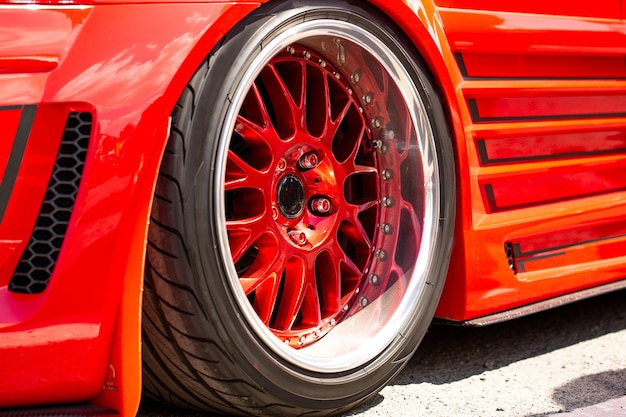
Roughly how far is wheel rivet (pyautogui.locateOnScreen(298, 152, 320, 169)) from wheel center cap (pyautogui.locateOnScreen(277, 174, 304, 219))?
0.04m

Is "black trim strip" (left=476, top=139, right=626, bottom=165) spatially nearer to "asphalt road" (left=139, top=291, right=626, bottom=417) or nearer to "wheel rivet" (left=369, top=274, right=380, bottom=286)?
"wheel rivet" (left=369, top=274, right=380, bottom=286)

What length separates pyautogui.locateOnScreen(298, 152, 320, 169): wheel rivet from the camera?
Answer: 98.3 inches

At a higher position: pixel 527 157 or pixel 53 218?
pixel 53 218

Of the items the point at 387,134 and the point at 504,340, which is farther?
the point at 504,340

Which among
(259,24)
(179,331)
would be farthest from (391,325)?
(259,24)

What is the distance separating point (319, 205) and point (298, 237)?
125mm

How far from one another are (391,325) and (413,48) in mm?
784

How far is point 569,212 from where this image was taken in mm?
3086

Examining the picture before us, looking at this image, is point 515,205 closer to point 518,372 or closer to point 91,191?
point 518,372

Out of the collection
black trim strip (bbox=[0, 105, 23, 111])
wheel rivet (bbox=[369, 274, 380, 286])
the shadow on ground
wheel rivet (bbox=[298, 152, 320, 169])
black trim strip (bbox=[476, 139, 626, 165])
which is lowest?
the shadow on ground

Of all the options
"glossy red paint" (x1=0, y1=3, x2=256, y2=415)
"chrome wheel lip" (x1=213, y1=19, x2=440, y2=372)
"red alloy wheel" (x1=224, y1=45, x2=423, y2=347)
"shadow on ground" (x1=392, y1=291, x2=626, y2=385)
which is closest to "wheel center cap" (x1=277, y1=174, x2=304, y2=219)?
"red alloy wheel" (x1=224, y1=45, x2=423, y2=347)

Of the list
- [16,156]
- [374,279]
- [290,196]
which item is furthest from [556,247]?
[16,156]

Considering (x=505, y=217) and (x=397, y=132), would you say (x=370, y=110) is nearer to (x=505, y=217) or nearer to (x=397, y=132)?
(x=397, y=132)

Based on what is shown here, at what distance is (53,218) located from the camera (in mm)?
1885
